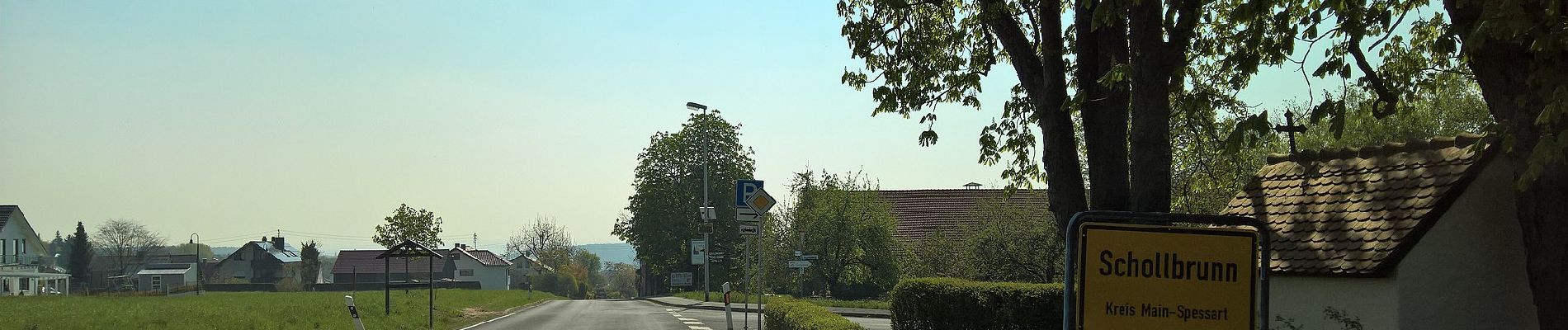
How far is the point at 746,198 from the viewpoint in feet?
66.3

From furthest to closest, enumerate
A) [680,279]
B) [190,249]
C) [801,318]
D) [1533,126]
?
[190,249] → [680,279] → [801,318] → [1533,126]

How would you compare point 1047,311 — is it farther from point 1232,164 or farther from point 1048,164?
point 1048,164

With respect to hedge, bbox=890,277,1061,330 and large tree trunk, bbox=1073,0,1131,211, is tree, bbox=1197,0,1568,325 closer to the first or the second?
large tree trunk, bbox=1073,0,1131,211

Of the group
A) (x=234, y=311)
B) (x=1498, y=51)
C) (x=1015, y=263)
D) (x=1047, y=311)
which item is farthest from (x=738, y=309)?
(x=1498, y=51)

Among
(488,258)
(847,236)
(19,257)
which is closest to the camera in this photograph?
(847,236)

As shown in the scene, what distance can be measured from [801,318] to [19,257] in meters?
73.0

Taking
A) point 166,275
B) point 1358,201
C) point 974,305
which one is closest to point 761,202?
point 974,305

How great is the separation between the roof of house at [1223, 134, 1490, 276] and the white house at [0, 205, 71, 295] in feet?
240

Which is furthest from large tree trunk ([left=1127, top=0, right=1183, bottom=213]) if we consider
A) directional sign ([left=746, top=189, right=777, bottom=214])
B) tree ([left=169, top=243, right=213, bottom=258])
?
tree ([left=169, top=243, right=213, bottom=258])

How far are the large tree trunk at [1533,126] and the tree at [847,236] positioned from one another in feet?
118

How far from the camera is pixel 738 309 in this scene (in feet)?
Answer: 126

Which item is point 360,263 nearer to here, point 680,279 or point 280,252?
point 280,252

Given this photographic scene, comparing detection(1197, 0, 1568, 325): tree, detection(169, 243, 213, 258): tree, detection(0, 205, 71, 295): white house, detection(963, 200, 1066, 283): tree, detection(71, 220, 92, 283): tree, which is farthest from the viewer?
detection(169, 243, 213, 258): tree

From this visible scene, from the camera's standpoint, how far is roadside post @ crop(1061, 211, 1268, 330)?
199 inches
